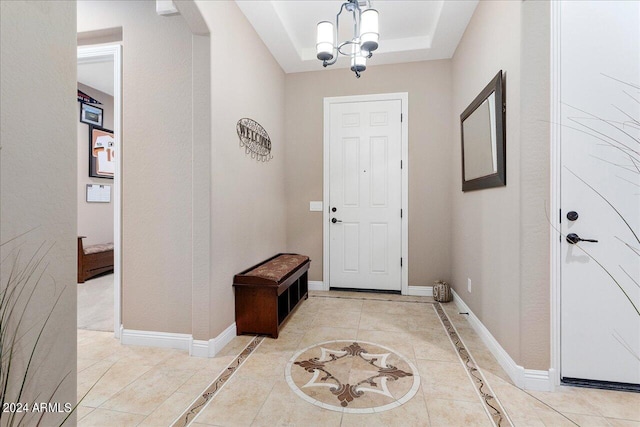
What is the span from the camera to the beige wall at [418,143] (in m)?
3.70

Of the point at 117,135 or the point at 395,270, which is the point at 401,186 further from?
the point at 117,135

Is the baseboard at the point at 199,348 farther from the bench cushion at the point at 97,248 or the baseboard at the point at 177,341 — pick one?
the bench cushion at the point at 97,248

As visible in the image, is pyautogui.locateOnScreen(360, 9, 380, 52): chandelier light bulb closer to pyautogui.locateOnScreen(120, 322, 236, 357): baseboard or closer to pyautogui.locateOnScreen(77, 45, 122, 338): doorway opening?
pyautogui.locateOnScreen(120, 322, 236, 357): baseboard

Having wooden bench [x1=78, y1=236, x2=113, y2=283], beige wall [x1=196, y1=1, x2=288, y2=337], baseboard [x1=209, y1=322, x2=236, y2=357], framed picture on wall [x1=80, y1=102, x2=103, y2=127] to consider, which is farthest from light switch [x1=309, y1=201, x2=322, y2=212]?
framed picture on wall [x1=80, y1=102, x2=103, y2=127]

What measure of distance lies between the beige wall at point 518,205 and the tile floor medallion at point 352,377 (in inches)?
28.5

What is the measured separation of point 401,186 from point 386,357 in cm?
210

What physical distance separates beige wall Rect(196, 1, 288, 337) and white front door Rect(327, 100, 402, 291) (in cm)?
81

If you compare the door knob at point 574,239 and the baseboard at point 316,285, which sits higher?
the door knob at point 574,239

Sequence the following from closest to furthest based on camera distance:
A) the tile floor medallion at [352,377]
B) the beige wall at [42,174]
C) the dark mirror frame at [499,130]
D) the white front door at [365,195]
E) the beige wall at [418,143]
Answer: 1. the beige wall at [42,174]
2. the tile floor medallion at [352,377]
3. the dark mirror frame at [499,130]
4. the beige wall at [418,143]
5. the white front door at [365,195]

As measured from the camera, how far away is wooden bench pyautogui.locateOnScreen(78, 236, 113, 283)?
4.36m

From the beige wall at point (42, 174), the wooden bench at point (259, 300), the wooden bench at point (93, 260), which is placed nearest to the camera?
the beige wall at point (42, 174)

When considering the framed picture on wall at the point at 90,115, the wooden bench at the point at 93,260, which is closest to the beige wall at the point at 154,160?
the wooden bench at the point at 93,260

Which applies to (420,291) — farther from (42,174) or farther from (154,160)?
(42,174)

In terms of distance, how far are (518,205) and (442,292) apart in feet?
5.94
